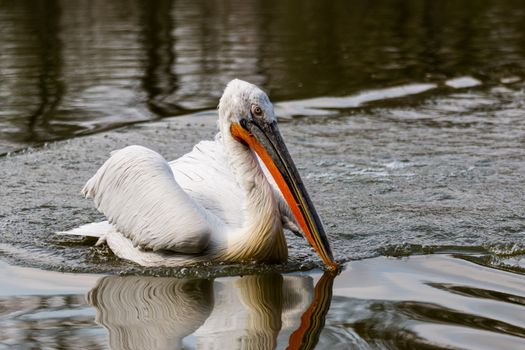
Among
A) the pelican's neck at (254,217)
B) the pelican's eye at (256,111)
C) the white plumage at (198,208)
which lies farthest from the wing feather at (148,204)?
the pelican's eye at (256,111)

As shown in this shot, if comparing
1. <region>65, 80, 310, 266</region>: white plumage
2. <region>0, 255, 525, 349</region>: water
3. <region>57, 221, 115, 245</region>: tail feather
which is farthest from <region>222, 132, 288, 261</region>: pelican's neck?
<region>57, 221, 115, 245</region>: tail feather

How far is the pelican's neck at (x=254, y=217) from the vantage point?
478 centimetres

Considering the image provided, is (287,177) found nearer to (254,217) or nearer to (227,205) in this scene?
(254,217)

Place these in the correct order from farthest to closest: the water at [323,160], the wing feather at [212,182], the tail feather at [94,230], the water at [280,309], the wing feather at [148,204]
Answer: the tail feather at [94,230], the wing feather at [212,182], the wing feather at [148,204], the water at [323,160], the water at [280,309]

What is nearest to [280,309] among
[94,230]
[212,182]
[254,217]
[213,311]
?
[213,311]

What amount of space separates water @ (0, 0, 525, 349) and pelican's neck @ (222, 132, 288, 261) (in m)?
0.09

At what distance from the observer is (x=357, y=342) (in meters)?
3.87

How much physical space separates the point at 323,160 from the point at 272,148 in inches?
89.1

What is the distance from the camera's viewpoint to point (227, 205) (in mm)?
5113

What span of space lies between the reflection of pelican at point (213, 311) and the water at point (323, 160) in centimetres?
2

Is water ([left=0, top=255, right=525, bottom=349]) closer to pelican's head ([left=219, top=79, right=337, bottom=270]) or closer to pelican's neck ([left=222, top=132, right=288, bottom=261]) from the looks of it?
pelican's neck ([left=222, top=132, right=288, bottom=261])

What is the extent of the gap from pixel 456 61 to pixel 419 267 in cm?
706

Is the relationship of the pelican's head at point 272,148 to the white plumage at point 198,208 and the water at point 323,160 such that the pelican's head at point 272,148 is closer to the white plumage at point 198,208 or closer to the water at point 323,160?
the white plumage at point 198,208

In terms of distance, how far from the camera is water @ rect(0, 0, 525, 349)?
4.21 m
